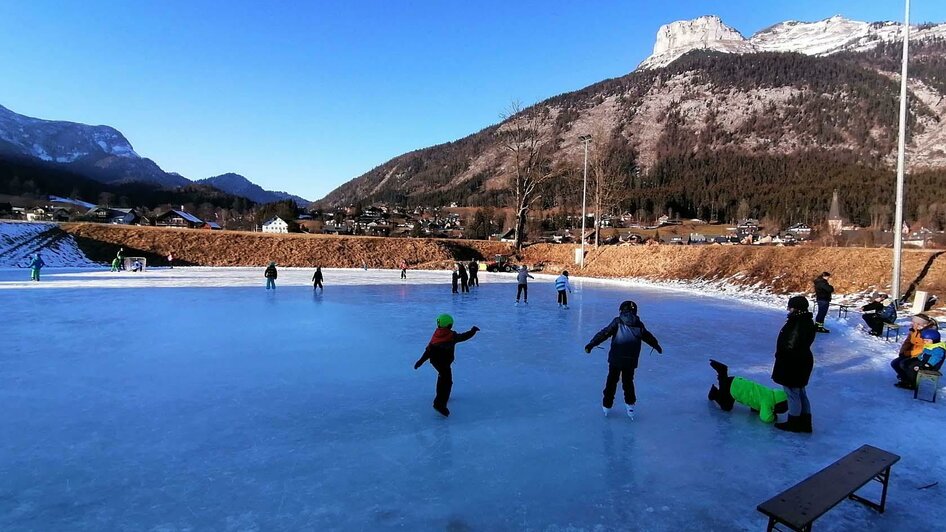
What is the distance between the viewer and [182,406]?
6.01m

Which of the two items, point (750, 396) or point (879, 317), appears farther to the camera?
point (879, 317)

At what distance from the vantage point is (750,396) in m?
6.02

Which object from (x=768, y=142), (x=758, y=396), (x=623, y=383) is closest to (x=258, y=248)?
(x=623, y=383)

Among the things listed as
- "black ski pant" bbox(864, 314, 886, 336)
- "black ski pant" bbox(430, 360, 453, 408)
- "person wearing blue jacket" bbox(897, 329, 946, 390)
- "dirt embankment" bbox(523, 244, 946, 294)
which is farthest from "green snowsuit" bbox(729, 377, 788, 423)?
"dirt embankment" bbox(523, 244, 946, 294)

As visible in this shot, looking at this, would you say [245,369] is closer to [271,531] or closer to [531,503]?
[271,531]

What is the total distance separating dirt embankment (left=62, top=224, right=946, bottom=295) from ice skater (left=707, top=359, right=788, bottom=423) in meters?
16.8

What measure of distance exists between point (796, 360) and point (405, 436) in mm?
4300

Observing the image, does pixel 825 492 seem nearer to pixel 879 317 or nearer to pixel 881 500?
pixel 881 500

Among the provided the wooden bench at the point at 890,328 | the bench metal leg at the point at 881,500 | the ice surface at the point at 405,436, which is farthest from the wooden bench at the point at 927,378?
the wooden bench at the point at 890,328

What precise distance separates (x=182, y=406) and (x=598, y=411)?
202 inches

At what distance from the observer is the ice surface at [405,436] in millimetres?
3723

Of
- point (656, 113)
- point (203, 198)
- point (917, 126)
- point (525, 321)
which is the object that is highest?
point (656, 113)

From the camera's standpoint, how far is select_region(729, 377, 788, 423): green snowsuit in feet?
18.9

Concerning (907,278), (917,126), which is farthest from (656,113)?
(907,278)
